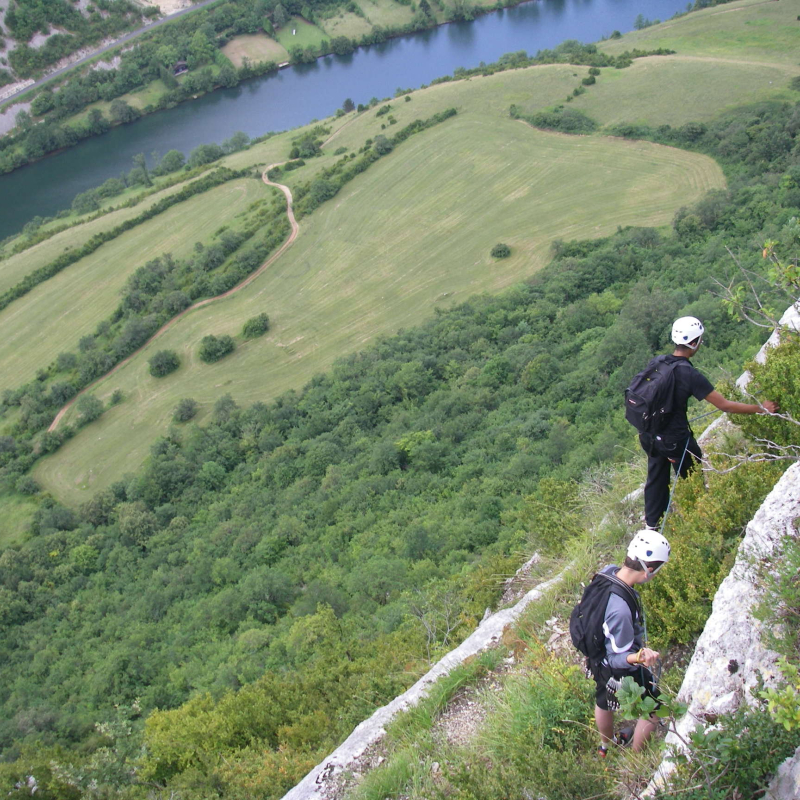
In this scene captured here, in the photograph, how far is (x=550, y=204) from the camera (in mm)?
49062

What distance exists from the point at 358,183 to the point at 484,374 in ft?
97.8

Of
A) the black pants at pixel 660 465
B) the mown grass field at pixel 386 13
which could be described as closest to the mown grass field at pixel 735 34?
the mown grass field at pixel 386 13

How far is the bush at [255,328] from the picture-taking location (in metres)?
46.3

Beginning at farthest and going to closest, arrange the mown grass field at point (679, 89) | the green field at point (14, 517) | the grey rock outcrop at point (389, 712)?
1. the mown grass field at point (679, 89)
2. the green field at point (14, 517)
3. the grey rock outcrop at point (389, 712)

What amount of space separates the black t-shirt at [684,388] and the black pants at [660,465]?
0.75ft

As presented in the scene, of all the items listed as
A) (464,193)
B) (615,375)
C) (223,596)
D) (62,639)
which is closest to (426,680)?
(223,596)

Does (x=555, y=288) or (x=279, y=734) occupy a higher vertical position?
(x=279, y=734)

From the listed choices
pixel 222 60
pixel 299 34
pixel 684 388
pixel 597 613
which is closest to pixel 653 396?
pixel 684 388

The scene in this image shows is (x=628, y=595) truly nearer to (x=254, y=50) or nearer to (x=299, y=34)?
(x=254, y=50)

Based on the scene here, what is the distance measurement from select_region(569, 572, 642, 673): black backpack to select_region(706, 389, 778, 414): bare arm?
2.13 meters

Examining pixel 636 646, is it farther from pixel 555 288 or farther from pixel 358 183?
pixel 358 183

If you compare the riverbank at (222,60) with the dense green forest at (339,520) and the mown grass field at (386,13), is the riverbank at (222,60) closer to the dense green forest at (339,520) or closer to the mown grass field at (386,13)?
the mown grass field at (386,13)

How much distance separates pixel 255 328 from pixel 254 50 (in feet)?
221

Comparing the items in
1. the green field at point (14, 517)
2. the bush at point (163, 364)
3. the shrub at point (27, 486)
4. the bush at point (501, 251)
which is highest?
the bush at point (501, 251)
